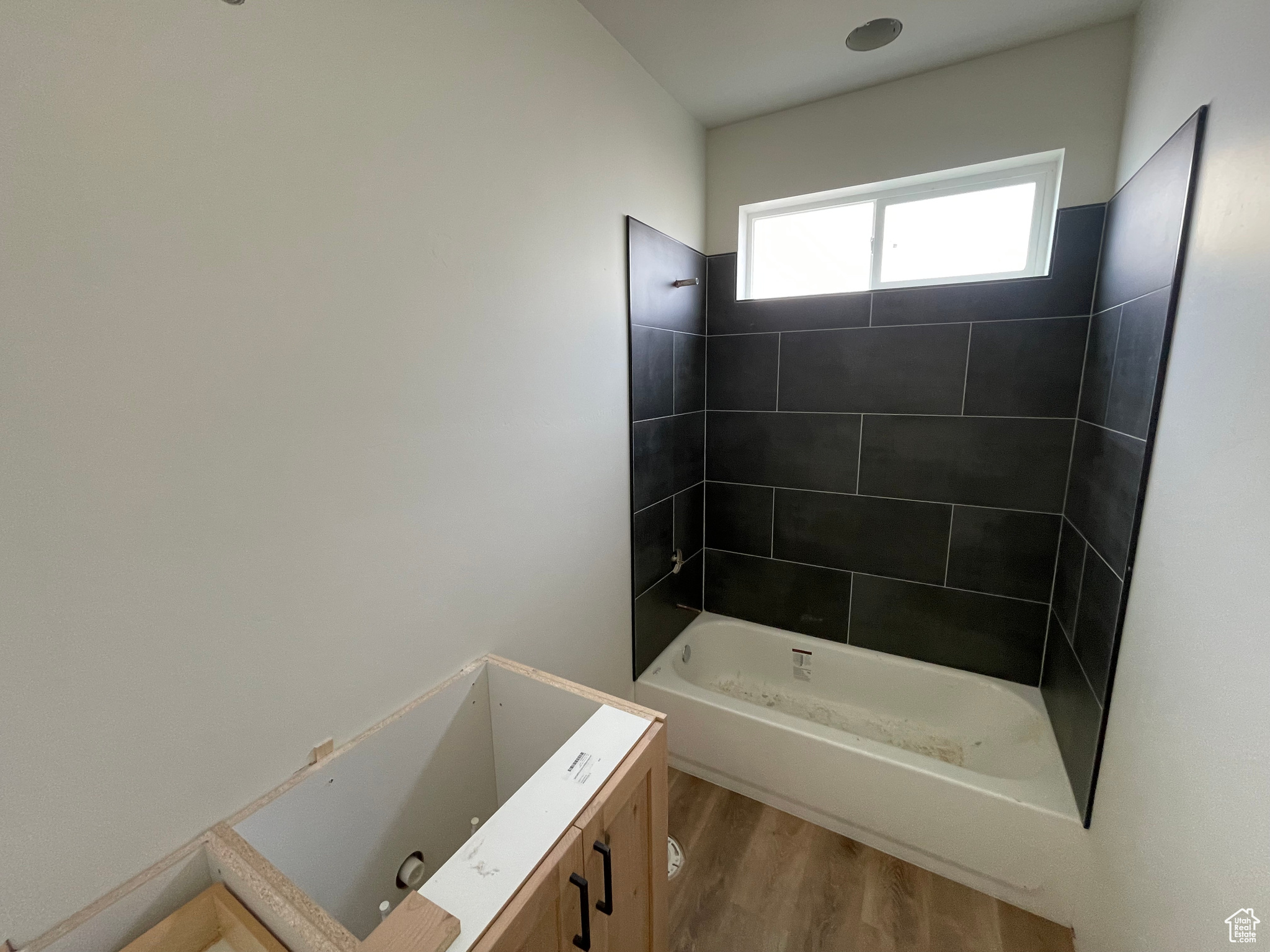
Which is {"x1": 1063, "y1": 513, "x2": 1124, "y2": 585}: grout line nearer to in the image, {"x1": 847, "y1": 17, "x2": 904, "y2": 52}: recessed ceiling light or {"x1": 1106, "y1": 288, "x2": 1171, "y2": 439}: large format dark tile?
{"x1": 1106, "y1": 288, "x2": 1171, "y2": 439}: large format dark tile

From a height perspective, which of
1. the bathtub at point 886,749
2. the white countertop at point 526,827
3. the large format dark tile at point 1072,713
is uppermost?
the white countertop at point 526,827

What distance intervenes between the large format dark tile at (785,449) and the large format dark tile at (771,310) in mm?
386

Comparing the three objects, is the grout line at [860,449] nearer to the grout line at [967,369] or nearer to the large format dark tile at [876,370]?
the large format dark tile at [876,370]

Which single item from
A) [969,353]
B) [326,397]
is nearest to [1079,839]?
[969,353]

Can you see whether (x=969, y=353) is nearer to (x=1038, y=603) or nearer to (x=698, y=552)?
(x=1038, y=603)

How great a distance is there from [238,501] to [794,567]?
2154mm

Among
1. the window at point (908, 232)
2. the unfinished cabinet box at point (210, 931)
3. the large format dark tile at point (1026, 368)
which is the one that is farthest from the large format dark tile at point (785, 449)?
the unfinished cabinet box at point (210, 931)

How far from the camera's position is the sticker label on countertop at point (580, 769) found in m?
0.97

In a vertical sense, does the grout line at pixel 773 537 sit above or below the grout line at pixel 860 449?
below

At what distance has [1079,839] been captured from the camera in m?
1.49

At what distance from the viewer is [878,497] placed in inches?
87.0

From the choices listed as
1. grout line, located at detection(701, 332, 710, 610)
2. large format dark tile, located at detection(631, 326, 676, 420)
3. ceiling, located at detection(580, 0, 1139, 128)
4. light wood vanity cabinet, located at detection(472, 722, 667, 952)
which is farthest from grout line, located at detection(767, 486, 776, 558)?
ceiling, located at detection(580, 0, 1139, 128)

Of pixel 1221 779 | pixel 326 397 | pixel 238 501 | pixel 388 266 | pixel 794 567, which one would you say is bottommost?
pixel 794 567

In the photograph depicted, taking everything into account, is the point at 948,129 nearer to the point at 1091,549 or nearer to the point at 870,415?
the point at 870,415
